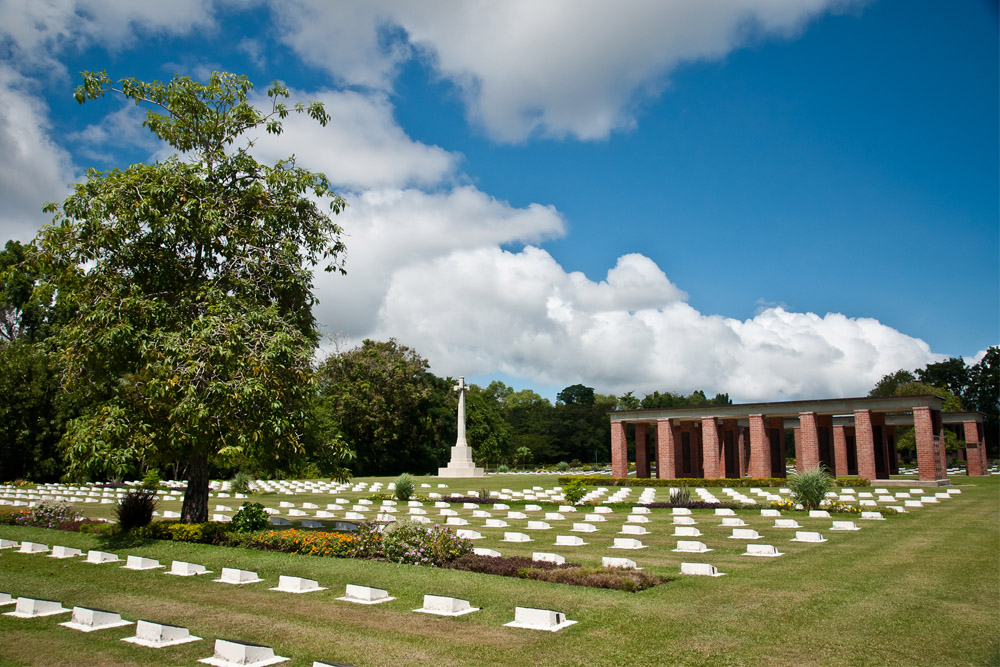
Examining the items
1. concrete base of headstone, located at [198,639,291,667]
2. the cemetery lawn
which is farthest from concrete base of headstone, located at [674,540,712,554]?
concrete base of headstone, located at [198,639,291,667]

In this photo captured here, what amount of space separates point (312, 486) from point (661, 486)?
19968 mm

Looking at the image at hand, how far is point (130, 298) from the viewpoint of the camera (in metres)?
14.6

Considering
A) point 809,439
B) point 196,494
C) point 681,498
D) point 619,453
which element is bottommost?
point 681,498

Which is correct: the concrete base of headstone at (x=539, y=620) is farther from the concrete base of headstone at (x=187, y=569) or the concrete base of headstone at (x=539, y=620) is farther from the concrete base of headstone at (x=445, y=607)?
the concrete base of headstone at (x=187, y=569)

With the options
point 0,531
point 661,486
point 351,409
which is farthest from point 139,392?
point 351,409

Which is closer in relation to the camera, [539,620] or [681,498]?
[539,620]

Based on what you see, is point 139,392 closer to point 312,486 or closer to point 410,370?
point 312,486

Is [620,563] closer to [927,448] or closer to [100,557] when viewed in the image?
[100,557]

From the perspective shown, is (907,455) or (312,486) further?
(907,455)

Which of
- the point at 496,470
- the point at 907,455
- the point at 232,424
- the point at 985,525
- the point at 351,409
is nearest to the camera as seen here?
the point at 232,424

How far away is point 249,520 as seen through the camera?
1534cm

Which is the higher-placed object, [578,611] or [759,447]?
[759,447]

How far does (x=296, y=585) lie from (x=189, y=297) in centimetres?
800

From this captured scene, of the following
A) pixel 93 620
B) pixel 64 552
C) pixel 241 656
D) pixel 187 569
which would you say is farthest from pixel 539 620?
pixel 64 552
